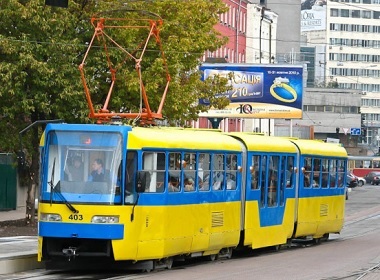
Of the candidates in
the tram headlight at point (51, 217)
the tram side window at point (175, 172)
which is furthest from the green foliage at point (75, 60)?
the tram headlight at point (51, 217)

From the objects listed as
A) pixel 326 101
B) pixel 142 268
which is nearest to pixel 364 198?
pixel 142 268

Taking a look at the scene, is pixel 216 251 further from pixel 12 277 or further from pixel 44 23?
pixel 44 23

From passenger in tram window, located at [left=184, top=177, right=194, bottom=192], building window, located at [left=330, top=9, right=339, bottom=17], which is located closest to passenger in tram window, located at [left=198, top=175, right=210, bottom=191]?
passenger in tram window, located at [left=184, top=177, right=194, bottom=192]

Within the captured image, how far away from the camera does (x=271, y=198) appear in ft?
93.8

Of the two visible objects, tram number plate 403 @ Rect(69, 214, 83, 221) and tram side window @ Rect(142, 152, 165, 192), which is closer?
tram number plate 403 @ Rect(69, 214, 83, 221)

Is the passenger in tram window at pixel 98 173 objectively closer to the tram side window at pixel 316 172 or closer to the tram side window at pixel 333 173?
the tram side window at pixel 316 172

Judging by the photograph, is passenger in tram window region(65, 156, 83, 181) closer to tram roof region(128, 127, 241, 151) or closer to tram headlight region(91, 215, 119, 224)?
tram headlight region(91, 215, 119, 224)

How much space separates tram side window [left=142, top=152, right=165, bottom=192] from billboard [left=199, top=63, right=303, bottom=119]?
39.6 meters

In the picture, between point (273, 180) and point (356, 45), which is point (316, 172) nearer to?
point (273, 180)

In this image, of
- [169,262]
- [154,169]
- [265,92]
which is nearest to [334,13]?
[265,92]

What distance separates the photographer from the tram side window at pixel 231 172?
84.0 ft

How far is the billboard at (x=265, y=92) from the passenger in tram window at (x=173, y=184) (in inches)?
1532

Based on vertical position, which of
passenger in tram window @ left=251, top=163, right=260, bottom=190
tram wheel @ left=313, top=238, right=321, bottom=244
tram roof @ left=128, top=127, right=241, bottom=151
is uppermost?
tram roof @ left=128, top=127, right=241, bottom=151

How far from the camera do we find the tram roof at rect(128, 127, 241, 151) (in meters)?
21.6
